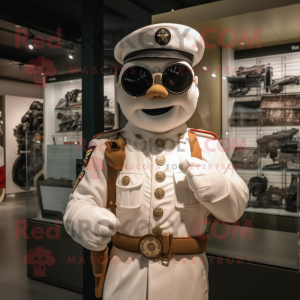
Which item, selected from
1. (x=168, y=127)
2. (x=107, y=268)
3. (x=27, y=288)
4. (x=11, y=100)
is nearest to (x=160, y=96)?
(x=168, y=127)

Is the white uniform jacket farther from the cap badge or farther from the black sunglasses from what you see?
the cap badge

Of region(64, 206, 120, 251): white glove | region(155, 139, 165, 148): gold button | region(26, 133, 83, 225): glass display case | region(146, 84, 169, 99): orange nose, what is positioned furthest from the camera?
region(26, 133, 83, 225): glass display case

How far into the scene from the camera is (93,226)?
1.34 meters

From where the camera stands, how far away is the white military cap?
1.51 meters

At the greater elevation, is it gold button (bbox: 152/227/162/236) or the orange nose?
the orange nose

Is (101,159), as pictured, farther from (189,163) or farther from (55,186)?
(55,186)

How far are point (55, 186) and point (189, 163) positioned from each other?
2135 mm

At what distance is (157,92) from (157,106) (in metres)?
0.08

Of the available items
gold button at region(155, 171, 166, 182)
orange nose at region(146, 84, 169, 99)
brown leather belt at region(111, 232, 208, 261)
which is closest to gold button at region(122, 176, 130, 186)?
gold button at region(155, 171, 166, 182)

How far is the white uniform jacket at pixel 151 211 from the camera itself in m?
1.47

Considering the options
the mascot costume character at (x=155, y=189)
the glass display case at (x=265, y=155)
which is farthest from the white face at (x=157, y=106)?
the glass display case at (x=265, y=155)

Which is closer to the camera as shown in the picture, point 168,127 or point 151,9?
point 168,127

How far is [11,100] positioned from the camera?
27.8 feet

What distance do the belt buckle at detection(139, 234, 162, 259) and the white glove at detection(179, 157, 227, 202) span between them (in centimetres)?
27
